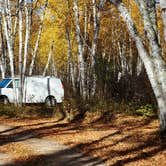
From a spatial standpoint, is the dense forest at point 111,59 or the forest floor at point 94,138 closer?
the forest floor at point 94,138

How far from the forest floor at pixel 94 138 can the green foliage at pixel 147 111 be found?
246mm

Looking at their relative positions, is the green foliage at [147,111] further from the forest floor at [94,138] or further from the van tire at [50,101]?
the van tire at [50,101]

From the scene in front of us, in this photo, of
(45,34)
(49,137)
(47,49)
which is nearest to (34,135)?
(49,137)

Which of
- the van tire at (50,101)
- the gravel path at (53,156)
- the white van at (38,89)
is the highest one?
the white van at (38,89)

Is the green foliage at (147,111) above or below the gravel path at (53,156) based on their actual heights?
above

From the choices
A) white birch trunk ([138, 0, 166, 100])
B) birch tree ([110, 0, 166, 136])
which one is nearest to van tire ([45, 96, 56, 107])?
→ birch tree ([110, 0, 166, 136])

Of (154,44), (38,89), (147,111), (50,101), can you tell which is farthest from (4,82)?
(154,44)

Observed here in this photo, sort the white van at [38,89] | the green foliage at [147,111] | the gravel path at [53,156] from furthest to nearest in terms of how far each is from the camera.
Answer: the white van at [38,89], the green foliage at [147,111], the gravel path at [53,156]

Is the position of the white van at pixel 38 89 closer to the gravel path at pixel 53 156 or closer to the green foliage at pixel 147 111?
the green foliage at pixel 147 111

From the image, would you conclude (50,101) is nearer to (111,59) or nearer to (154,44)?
(111,59)

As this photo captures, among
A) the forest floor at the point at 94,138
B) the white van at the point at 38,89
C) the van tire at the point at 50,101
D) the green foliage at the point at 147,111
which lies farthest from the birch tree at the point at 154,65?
the van tire at the point at 50,101

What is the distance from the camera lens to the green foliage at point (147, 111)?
17297 millimetres

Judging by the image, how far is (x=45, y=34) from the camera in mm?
50688

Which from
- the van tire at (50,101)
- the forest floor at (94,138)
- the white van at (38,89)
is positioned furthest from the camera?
the van tire at (50,101)
